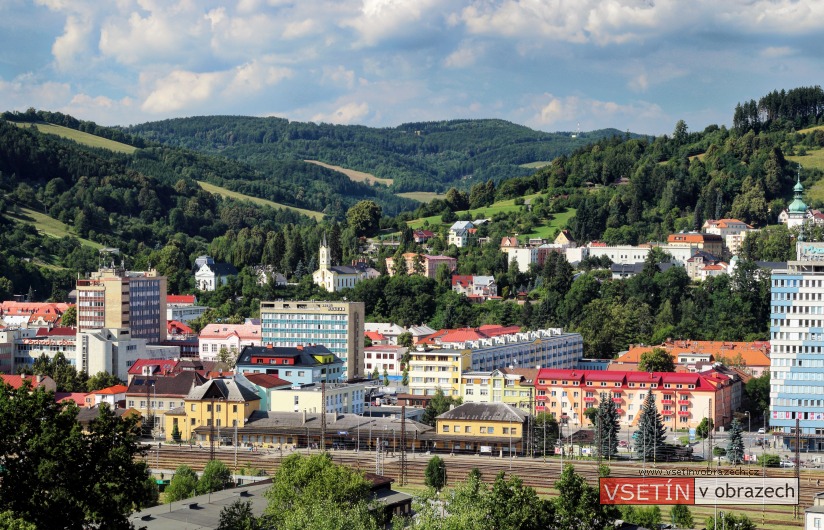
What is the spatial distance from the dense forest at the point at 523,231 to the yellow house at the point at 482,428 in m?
35.1

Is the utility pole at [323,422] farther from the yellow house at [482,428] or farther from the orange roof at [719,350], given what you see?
the orange roof at [719,350]

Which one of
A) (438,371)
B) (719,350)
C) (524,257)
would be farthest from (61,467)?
(524,257)

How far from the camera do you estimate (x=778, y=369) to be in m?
80.0

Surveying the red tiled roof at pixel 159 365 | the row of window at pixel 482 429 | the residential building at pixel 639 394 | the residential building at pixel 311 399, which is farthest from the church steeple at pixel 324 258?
the row of window at pixel 482 429

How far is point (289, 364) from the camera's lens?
9075cm

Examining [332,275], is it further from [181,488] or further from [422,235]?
[181,488]

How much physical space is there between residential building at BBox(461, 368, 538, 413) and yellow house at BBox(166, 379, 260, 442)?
689 inches

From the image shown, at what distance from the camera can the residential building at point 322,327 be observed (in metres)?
103

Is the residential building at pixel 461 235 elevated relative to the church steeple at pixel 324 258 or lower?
elevated

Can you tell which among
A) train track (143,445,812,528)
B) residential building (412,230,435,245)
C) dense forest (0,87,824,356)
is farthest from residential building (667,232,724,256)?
train track (143,445,812,528)

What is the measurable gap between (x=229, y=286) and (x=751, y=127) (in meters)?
68.1

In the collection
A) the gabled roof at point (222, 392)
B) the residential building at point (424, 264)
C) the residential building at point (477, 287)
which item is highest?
the residential building at point (424, 264)

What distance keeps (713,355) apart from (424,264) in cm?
3772

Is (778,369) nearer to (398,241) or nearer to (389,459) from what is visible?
(389,459)
